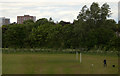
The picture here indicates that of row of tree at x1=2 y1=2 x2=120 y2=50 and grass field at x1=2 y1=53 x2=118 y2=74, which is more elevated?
row of tree at x1=2 y1=2 x2=120 y2=50

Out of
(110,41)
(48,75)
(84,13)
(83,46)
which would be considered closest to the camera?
(48,75)

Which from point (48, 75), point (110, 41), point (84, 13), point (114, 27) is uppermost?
point (84, 13)

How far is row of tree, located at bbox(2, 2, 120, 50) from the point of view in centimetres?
4019

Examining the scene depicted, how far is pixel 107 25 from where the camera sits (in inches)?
1654

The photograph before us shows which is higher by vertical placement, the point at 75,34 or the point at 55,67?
the point at 75,34

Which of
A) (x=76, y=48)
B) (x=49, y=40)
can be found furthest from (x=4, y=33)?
(x=76, y=48)

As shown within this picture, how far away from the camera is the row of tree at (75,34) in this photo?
132 ft

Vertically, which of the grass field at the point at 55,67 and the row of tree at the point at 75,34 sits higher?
the row of tree at the point at 75,34

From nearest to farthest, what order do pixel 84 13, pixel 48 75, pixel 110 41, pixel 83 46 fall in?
pixel 48 75 < pixel 110 41 < pixel 83 46 < pixel 84 13

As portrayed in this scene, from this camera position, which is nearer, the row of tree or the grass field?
the grass field

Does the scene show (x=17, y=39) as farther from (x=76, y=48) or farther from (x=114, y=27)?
(x=114, y=27)

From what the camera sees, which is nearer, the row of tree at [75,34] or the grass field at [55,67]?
the grass field at [55,67]

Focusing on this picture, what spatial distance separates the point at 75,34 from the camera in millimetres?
41062

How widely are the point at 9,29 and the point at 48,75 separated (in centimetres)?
2991
